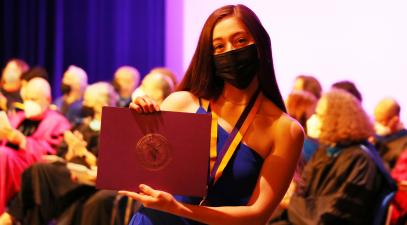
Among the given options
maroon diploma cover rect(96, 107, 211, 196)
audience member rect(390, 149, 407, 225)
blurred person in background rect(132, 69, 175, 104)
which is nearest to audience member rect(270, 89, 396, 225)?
audience member rect(390, 149, 407, 225)

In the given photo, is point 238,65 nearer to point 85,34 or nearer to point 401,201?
point 401,201

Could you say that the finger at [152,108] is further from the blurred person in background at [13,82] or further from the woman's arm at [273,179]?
the blurred person in background at [13,82]

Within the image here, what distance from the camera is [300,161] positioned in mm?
4820

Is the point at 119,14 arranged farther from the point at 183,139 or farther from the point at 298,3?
the point at 183,139

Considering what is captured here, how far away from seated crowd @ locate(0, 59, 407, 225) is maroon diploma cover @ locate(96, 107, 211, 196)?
A: 316cm

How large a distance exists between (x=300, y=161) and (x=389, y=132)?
1.86 meters

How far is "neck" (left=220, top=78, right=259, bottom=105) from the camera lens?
7.58 ft

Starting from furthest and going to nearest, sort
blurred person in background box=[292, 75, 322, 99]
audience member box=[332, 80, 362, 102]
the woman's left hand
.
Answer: blurred person in background box=[292, 75, 322, 99]
audience member box=[332, 80, 362, 102]
the woman's left hand

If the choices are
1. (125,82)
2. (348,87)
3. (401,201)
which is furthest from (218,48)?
(125,82)

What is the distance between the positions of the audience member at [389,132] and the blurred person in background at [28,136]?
10.0ft

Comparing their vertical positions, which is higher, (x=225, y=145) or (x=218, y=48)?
(x=218, y=48)

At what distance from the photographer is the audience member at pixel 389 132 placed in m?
6.13

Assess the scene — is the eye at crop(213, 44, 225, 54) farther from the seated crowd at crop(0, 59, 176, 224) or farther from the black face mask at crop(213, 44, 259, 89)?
the seated crowd at crop(0, 59, 176, 224)

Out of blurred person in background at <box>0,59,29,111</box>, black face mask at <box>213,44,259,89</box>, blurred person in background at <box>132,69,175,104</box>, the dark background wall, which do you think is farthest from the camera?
the dark background wall
